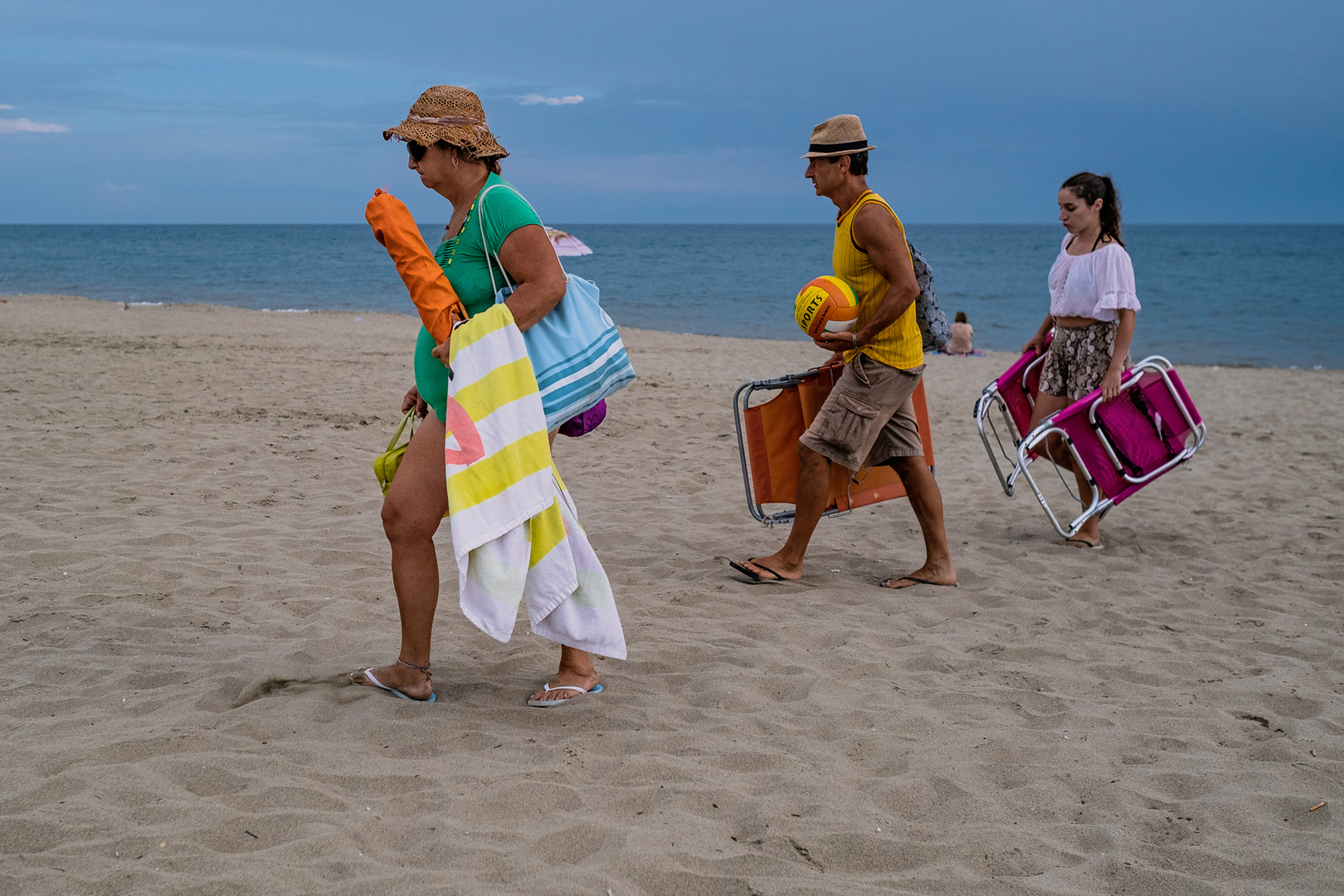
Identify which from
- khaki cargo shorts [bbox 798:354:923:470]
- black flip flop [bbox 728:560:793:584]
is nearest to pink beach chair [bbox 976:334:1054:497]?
khaki cargo shorts [bbox 798:354:923:470]

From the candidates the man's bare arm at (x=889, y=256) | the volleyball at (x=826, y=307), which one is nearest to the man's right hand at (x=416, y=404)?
the volleyball at (x=826, y=307)

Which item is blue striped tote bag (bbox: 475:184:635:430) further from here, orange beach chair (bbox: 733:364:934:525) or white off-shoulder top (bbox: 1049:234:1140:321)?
white off-shoulder top (bbox: 1049:234:1140:321)

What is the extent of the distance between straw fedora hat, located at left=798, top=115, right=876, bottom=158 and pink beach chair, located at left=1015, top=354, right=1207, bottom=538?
1882 mm

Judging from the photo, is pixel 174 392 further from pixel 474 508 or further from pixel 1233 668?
pixel 1233 668

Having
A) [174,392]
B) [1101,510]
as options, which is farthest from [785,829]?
[174,392]

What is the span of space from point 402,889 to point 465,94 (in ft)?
6.95

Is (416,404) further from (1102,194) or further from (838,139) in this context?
(1102,194)

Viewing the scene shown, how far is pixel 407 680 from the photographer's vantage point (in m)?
3.13

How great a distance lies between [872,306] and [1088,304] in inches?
60.5

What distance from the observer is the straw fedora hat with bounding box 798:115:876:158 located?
13.7 feet

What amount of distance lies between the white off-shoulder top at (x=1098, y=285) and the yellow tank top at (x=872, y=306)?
107 cm

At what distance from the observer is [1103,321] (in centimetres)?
515

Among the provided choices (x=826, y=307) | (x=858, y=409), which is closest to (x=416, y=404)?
(x=826, y=307)

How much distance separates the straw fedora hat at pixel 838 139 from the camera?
416 cm
